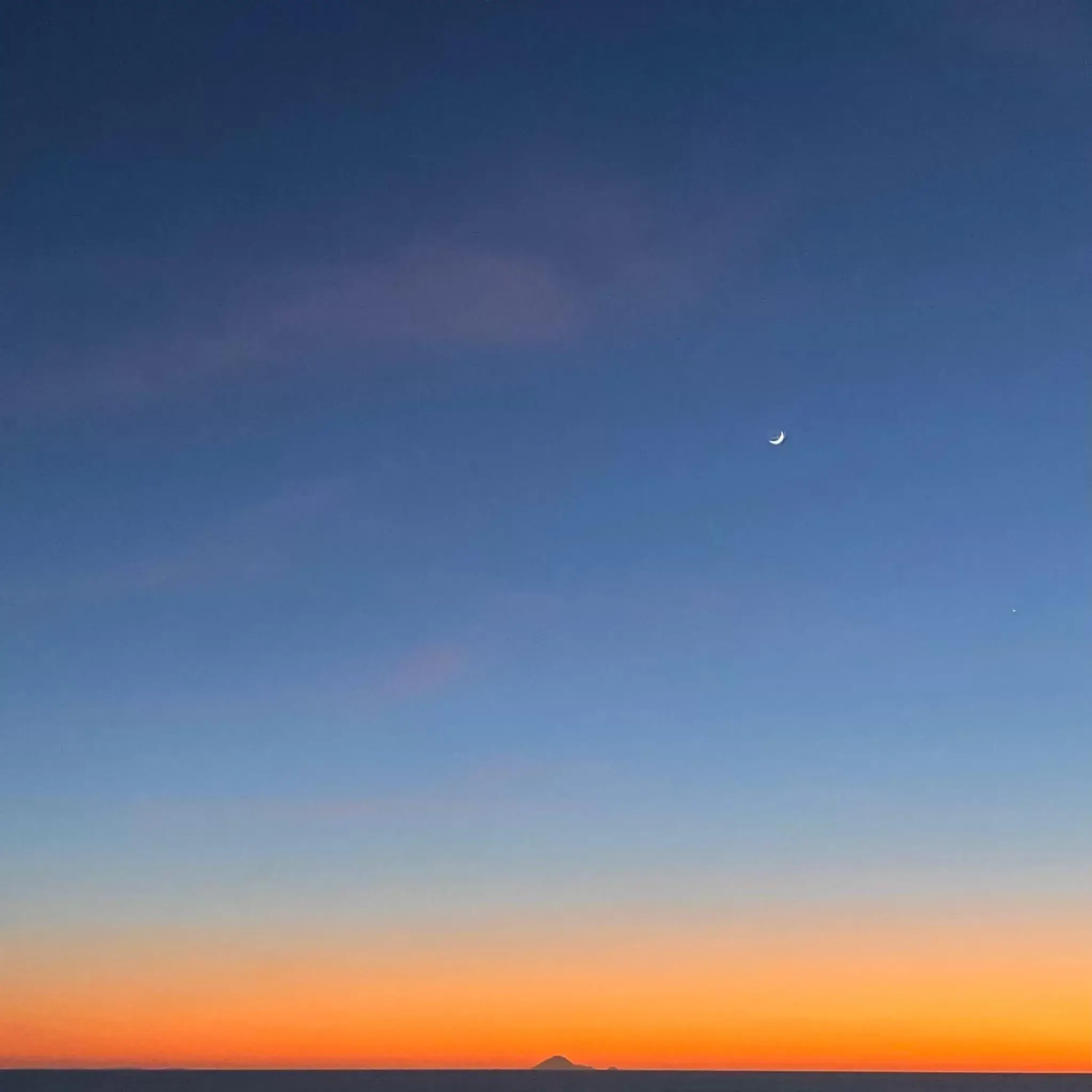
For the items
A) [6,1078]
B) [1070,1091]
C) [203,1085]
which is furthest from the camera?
[6,1078]

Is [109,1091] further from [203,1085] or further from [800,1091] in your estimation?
[800,1091]

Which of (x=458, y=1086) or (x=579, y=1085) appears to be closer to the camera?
(x=458, y=1086)

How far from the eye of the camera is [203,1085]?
6447 inches

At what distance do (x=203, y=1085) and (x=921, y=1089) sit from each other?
287 feet

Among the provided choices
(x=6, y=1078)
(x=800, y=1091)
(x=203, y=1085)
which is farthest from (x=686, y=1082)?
(x=6, y=1078)

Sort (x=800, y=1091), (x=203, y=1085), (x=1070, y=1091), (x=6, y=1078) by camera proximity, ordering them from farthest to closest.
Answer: (x=6, y=1078) < (x=1070, y=1091) < (x=203, y=1085) < (x=800, y=1091)

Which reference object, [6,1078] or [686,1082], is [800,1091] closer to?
[686,1082]

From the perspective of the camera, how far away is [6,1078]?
644ft

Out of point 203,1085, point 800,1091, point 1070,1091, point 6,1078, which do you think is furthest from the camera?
point 6,1078

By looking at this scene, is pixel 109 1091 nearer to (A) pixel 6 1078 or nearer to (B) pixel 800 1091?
(A) pixel 6 1078

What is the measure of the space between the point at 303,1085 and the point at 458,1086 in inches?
885

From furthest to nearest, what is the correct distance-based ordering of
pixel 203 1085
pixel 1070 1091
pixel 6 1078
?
pixel 6 1078 → pixel 1070 1091 → pixel 203 1085

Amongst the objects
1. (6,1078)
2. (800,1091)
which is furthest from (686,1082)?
(6,1078)

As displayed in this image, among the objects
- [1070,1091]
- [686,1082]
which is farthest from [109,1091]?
[1070,1091]
